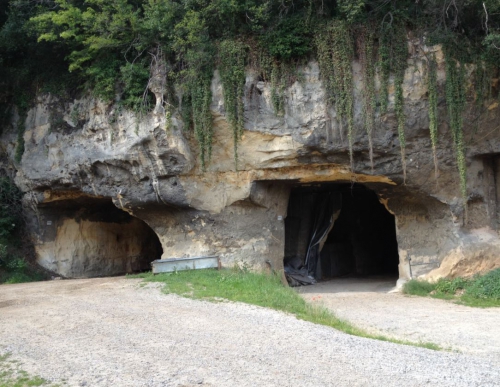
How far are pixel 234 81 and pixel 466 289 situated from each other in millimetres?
6789

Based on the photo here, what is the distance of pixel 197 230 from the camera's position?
1418cm

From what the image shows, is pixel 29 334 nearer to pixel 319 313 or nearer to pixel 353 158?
pixel 319 313

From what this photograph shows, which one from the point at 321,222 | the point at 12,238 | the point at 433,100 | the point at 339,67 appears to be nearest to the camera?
the point at 433,100

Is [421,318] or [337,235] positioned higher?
[337,235]

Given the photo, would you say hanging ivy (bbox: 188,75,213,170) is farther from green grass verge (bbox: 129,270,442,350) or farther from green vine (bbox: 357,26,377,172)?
green vine (bbox: 357,26,377,172)

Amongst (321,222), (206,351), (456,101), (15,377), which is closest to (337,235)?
(321,222)

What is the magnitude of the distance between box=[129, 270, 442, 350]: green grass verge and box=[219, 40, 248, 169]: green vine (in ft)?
8.78

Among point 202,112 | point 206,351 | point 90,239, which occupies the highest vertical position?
point 202,112

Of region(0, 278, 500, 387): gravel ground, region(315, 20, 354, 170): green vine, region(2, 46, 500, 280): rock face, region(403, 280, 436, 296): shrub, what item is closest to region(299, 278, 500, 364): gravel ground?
region(403, 280, 436, 296): shrub

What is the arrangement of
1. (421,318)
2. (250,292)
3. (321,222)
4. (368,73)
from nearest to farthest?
(421,318), (250,292), (368,73), (321,222)

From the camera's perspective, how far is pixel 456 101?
Answer: 40.0ft

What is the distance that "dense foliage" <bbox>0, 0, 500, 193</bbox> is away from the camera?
40.3 feet

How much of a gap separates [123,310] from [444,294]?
6.90 m

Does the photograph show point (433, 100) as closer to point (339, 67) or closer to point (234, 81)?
point (339, 67)
